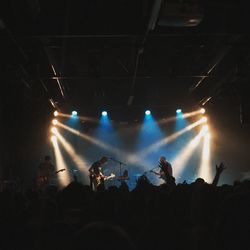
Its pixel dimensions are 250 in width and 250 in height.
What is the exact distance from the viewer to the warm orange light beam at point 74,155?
1689cm

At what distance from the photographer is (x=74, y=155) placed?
17.0 m

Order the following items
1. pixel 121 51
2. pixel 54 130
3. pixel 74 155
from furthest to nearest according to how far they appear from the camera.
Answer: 1. pixel 74 155
2. pixel 54 130
3. pixel 121 51

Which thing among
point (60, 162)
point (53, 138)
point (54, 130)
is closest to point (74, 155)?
point (60, 162)

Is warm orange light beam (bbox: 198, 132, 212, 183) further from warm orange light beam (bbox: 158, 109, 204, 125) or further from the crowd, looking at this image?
the crowd

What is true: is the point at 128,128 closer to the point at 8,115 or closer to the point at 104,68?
the point at 104,68

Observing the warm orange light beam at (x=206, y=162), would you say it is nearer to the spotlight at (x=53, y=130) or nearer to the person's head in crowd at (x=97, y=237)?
the spotlight at (x=53, y=130)

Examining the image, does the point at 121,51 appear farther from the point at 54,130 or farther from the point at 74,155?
the point at 74,155

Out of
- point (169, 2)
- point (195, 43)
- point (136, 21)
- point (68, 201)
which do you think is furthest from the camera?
point (195, 43)

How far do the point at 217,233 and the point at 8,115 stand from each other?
8.48m

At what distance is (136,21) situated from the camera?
8.19 meters

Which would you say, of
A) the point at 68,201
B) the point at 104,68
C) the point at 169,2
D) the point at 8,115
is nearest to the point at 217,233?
the point at 68,201

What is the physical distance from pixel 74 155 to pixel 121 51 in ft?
21.8

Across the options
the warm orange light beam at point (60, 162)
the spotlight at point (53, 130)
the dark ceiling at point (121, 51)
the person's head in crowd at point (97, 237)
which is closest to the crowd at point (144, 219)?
the person's head in crowd at point (97, 237)

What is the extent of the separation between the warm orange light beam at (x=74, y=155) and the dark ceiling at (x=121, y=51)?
1.38m
